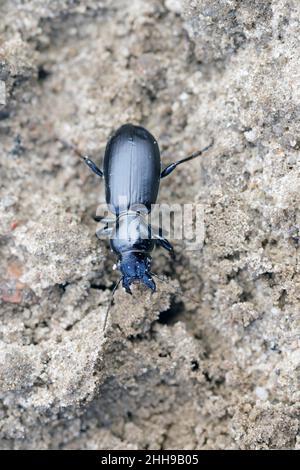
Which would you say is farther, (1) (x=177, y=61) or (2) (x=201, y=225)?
(1) (x=177, y=61)

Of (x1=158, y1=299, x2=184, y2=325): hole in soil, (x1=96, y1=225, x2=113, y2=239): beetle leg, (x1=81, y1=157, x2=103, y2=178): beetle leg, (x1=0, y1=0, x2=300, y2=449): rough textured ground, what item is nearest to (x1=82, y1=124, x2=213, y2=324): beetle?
(x1=96, y1=225, x2=113, y2=239): beetle leg

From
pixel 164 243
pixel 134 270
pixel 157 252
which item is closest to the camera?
pixel 134 270

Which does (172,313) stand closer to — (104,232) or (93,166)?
(104,232)

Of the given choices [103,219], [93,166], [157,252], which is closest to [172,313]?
[157,252]

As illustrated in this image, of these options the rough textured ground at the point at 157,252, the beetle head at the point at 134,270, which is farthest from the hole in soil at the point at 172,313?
the beetle head at the point at 134,270

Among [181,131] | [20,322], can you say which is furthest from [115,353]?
[181,131]
